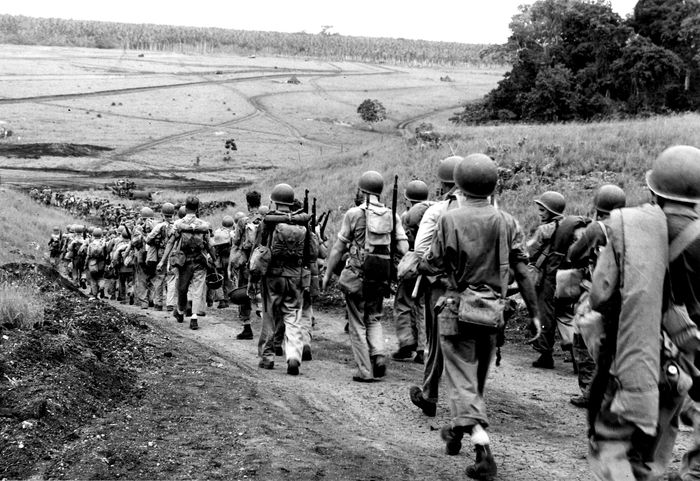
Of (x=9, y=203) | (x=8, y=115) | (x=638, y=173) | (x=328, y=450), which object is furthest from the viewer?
(x=8, y=115)

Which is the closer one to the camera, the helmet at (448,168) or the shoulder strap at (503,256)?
the shoulder strap at (503,256)

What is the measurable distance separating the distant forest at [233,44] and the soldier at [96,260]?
13924 cm

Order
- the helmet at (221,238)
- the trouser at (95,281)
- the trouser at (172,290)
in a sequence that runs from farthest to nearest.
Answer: the trouser at (95,281)
the helmet at (221,238)
the trouser at (172,290)

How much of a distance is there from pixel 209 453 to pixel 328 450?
3.07 feet

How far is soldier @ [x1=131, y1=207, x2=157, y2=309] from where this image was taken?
60.2ft

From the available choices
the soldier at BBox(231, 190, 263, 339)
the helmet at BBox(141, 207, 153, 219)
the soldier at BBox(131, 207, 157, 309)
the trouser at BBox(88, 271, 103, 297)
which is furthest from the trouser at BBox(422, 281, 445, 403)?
the trouser at BBox(88, 271, 103, 297)

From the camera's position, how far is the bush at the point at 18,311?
914 cm

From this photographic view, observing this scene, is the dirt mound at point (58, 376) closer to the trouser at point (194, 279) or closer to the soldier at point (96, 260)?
the trouser at point (194, 279)

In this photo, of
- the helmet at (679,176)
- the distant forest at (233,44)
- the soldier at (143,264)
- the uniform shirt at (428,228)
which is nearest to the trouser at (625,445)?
the helmet at (679,176)

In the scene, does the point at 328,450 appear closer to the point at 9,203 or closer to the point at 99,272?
the point at 99,272

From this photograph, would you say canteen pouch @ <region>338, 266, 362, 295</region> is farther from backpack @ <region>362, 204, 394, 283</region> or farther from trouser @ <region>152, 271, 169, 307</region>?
trouser @ <region>152, 271, 169, 307</region>

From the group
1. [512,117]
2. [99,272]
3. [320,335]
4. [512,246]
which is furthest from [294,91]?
[512,246]

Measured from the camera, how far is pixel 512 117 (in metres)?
46.1

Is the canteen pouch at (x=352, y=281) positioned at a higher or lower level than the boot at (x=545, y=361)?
higher
